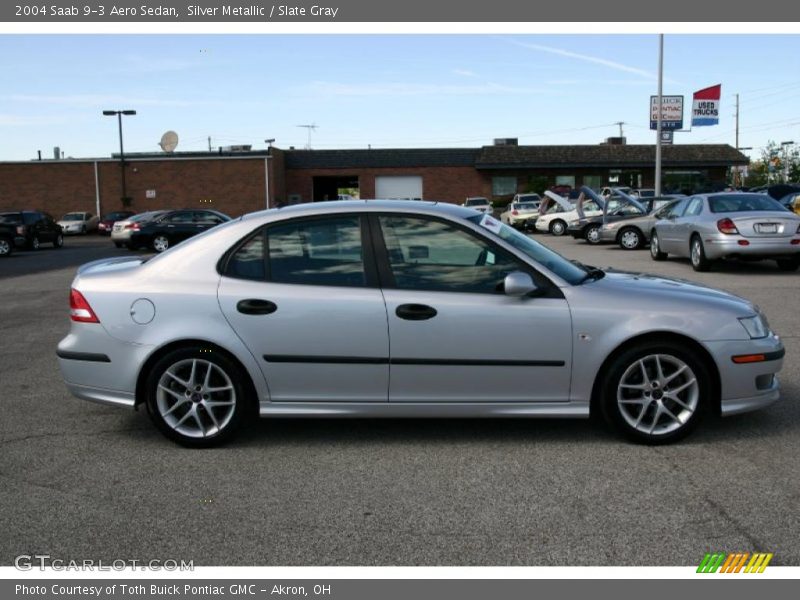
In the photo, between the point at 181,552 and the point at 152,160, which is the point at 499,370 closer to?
the point at 181,552

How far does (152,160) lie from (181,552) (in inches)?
2136

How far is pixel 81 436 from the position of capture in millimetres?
5629

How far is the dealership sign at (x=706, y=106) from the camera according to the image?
35.2 meters

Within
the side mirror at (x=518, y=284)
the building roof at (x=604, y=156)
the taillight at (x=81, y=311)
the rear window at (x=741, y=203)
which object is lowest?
the taillight at (x=81, y=311)

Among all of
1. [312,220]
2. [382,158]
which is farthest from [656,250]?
[382,158]

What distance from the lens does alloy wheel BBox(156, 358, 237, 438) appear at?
521cm

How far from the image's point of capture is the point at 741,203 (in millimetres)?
15102

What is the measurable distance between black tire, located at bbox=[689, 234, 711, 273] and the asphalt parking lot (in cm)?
957

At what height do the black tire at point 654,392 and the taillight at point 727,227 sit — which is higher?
the taillight at point 727,227

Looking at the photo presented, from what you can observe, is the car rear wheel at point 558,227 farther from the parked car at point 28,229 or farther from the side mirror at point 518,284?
the side mirror at point 518,284

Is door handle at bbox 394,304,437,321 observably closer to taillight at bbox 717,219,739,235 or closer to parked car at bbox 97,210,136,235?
taillight at bbox 717,219,739,235

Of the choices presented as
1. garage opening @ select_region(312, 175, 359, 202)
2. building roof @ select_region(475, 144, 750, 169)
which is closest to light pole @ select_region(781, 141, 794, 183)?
building roof @ select_region(475, 144, 750, 169)

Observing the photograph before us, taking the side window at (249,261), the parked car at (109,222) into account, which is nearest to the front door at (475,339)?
the side window at (249,261)

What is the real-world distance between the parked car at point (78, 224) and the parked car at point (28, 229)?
14715 mm
